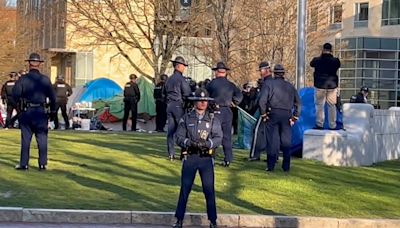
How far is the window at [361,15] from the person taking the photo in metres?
62.0

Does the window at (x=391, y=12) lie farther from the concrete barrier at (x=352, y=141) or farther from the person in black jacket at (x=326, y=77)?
the person in black jacket at (x=326, y=77)

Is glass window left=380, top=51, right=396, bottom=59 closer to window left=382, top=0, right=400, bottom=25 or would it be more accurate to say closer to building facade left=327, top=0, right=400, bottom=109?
building facade left=327, top=0, right=400, bottom=109

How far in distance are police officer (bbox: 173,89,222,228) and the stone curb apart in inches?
30.5

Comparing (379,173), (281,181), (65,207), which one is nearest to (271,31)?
(379,173)

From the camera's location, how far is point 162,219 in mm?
10297

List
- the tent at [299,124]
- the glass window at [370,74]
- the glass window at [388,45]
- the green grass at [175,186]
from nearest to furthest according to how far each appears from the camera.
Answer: the green grass at [175,186] < the tent at [299,124] < the glass window at [370,74] < the glass window at [388,45]

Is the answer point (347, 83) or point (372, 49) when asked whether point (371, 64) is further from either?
point (347, 83)

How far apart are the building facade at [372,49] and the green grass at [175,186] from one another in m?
36.5

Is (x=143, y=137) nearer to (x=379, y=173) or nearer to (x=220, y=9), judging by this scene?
(x=379, y=173)

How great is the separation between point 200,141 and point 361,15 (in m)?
55.1

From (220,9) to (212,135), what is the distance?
24.3 meters

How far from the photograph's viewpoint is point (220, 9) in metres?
33.3

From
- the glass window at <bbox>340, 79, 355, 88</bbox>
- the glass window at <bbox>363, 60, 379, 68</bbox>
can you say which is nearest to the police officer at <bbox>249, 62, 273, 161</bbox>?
the glass window at <bbox>340, 79, 355, 88</bbox>

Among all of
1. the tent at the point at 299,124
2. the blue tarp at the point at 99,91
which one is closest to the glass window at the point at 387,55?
the blue tarp at the point at 99,91
